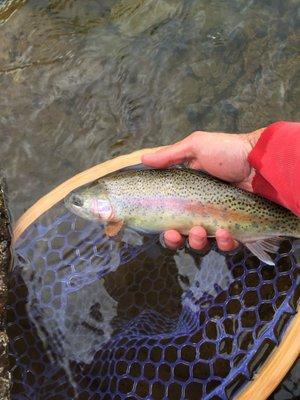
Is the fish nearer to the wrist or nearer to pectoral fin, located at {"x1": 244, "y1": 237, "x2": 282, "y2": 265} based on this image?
pectoral fin, located at {"x1": 244, "y1": 237, "x2": 282, "y2": 265}

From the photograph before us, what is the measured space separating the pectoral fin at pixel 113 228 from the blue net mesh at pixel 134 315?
0.18m

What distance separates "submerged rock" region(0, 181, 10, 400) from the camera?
9.11 feet

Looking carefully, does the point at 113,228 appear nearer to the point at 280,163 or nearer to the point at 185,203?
the point at 185,203

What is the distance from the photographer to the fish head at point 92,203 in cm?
307

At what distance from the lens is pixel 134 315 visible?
3.10 metres

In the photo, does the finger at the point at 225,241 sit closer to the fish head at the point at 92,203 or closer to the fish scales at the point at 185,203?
the fish scales at the point at 185,203

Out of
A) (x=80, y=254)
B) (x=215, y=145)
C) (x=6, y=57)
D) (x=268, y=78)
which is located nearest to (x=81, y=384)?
(x=80, y=254)

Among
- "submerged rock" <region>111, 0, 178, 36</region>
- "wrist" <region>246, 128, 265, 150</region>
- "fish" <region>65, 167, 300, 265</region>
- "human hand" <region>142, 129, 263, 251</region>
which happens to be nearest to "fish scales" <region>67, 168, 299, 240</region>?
"fish" <region>65, 167, 300, 265</region>

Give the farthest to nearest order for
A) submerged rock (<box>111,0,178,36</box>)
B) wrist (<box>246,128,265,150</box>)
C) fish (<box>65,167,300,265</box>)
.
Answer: submerged rock (<box>111,0,178,36</box>), wrist (<box>246,128,265,150</box>), fish (<box>65,167,300,265</box>)

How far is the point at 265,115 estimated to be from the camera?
4.52 metres

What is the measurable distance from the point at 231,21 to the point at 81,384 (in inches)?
143

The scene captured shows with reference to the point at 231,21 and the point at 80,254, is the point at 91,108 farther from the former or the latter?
the point at 80,254

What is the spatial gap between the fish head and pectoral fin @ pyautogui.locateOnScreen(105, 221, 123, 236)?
3 centimetres

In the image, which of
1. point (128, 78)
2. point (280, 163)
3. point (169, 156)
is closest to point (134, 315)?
point (169, 156)
